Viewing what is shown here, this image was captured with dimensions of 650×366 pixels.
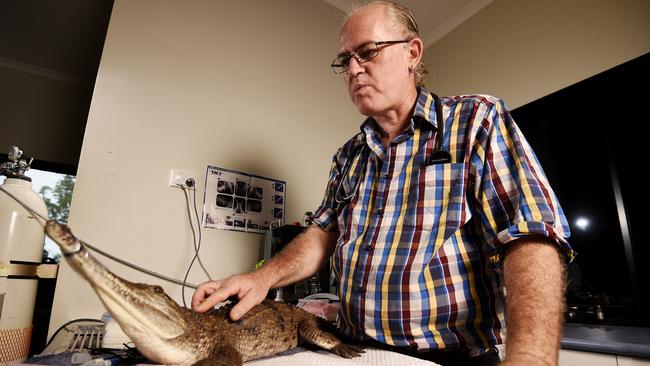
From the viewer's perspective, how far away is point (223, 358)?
81 centimetres

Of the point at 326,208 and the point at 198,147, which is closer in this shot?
the point at 326,208

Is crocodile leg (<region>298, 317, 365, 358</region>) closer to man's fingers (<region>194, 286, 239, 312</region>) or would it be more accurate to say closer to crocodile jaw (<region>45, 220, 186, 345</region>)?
man's fingers (<region>194, 286, 239, 312</region>)

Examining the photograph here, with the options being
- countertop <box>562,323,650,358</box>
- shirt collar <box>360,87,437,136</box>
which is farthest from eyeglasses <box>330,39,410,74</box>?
countertop <box>562,323,650,358</box>

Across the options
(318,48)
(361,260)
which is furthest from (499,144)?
(318,48)

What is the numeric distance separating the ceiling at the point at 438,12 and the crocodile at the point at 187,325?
276cm

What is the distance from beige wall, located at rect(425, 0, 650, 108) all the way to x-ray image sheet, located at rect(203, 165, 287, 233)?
1.74 m

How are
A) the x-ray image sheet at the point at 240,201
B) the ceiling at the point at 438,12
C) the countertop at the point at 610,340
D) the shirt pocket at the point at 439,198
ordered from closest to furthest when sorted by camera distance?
the shirt pocket at the point at 439,198 → the countertop at the point at 610,340 → the x-ray image sheet at the point at 240,201 → the ceiling at the point at 438,12

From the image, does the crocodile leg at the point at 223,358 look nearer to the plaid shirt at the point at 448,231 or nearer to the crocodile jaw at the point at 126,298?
the crocodile jaw at the point at 126,298

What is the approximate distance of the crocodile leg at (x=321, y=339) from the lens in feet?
3.17

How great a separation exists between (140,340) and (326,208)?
0.77 meters

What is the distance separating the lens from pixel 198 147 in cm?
209

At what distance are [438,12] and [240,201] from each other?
2.33 meters

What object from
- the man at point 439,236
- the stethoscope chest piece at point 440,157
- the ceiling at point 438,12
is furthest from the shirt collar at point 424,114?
the ceiling at point 438,12

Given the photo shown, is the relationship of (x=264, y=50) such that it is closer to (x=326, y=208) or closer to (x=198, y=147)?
(x=198, y=147)
